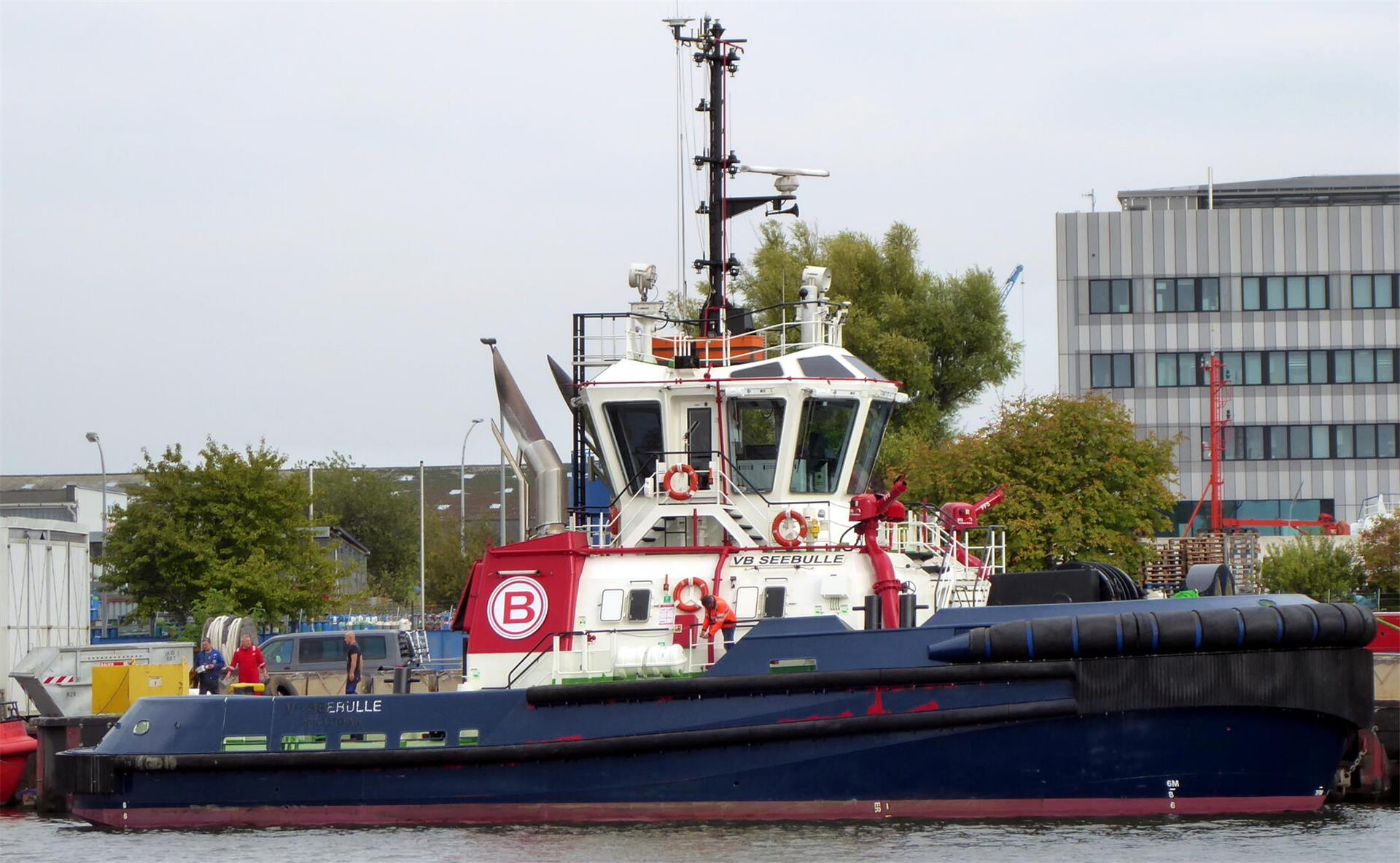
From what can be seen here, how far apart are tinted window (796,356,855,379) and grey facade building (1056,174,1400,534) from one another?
105 ft

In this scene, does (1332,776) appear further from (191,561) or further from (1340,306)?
(1340,306)

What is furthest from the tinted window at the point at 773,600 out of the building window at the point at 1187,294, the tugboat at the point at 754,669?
the building window at the point at 1187,294

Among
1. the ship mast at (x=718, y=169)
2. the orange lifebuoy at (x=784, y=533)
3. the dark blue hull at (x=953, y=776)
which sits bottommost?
the dark blue hull at (x=953, y=776)

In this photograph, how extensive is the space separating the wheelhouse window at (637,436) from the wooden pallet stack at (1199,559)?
714 inches

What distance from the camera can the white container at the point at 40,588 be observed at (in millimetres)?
27625

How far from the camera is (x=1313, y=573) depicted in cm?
3288

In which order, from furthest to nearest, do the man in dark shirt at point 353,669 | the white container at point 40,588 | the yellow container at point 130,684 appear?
the white container at point 40,588 < the yellow container at point 130,684 < the man in dark shirt at point 353,669

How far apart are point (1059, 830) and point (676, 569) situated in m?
3.85

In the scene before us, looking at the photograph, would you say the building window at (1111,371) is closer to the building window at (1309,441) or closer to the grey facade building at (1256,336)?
the grey facade building at (1256,336)

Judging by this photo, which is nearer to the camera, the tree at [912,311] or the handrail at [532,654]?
the handrail at [532,654]

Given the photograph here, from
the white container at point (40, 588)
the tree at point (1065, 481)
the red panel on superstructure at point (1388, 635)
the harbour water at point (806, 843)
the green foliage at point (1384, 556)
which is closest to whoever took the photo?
the harbour water at point (806, 843)

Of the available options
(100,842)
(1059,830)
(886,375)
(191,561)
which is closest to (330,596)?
(191,561)

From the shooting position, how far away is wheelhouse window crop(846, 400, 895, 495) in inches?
616

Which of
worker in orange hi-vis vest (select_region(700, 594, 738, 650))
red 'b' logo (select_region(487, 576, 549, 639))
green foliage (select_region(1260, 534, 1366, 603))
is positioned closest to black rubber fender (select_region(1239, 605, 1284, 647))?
worker in orange hi-vis vest (select_region(700, 594, 738, 650))
